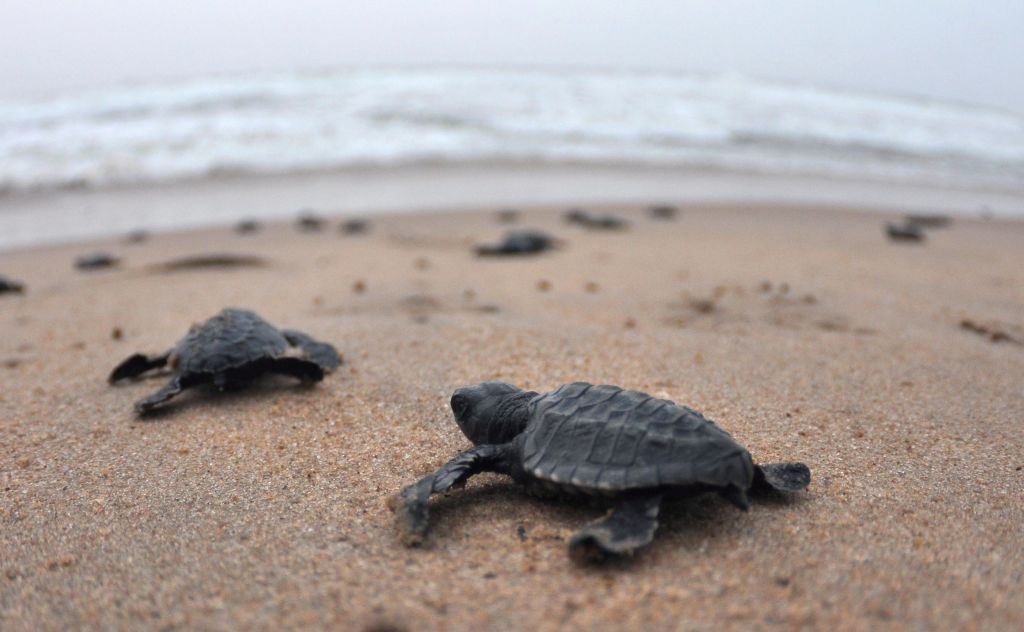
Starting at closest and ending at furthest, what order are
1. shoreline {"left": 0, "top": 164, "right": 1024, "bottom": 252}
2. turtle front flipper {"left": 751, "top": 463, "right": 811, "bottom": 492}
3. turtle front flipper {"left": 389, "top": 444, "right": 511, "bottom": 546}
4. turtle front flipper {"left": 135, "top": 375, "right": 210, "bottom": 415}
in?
turtle front flipper {"left": 389, "top": 444, "right": 511, "bottom": 546} → turtle front flipper {"left": 751, "top": 463, "right": 811, "bottom": 492} → turtle front flipper {"left": 135, "top": 375, "right": 210, "bottom": 415} → shoreline {"left": 0, "top": 164, "right": 1024, "bottom": 252}

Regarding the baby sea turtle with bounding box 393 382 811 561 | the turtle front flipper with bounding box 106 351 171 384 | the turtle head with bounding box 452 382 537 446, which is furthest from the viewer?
the turtle front flipper with bounding box 106 351 171 384

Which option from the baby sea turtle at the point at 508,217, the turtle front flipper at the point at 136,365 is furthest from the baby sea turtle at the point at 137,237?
the turtle front flipper at the point at 136,365

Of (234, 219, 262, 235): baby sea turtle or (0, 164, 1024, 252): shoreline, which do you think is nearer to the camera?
(234, 219, 262, 235): baby sea turtle

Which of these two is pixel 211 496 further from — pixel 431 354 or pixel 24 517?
pixel 431 354

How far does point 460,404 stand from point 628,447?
0.70 m

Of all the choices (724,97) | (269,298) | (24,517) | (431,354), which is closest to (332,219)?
(269,298)

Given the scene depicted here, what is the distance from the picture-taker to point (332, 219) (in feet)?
29.8

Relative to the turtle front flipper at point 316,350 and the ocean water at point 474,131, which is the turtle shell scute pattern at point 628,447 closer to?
the turtle front flipper at point 316,350

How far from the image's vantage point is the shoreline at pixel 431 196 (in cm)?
937

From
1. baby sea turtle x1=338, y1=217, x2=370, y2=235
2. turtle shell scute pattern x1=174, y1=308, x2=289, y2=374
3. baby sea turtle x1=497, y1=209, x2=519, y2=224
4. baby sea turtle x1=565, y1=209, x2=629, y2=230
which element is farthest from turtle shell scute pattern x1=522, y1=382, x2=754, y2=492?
baby sea turtle x1=497, y1=209, x2=519, y2=224

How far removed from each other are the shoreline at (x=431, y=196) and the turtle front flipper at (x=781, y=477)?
7.99 m

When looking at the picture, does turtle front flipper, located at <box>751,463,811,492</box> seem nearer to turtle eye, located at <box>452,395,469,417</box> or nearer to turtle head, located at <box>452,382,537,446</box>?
turtle head, located at <box>452,382,537,446</box>

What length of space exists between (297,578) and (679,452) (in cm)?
98

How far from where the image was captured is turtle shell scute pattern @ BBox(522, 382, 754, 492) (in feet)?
5.47
